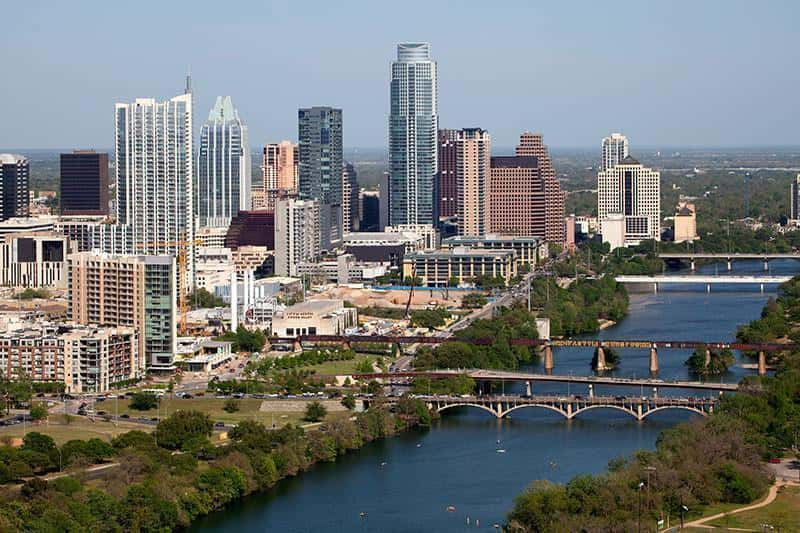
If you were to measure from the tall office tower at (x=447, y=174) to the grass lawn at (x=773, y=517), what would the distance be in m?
36.9

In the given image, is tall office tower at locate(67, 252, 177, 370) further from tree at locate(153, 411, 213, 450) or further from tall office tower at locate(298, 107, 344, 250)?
tall office tower at locate(298, 107, 344, 250)

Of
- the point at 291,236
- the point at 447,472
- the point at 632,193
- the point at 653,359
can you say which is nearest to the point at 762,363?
the point at 653,359

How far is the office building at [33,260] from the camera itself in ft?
156

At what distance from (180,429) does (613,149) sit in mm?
49469

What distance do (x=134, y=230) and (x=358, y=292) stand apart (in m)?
5.49

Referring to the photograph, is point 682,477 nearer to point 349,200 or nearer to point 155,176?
point 155,176

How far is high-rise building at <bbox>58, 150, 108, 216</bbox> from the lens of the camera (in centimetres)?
5397

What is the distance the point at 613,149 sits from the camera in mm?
72125

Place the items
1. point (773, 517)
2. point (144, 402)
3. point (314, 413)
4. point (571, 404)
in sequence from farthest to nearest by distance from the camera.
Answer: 1. point (144, 402)
2. point (571, 404)
3. point (314, 413)
4. point (773, 517)

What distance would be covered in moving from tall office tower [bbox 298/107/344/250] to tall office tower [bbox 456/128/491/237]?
3.66 metres

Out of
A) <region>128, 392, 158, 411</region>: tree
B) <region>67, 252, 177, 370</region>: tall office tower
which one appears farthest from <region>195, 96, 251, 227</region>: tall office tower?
<region>128, 392, 158, 411</region>: tree

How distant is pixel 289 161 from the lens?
6619 centimetres

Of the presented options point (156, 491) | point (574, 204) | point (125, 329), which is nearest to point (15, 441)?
point (156, 491)

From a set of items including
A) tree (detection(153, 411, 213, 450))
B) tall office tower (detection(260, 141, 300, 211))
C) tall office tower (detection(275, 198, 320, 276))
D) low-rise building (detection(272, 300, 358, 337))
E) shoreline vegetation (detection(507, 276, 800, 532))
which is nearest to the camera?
shoreline vegetation (detection(507, 276, 800, 532))
